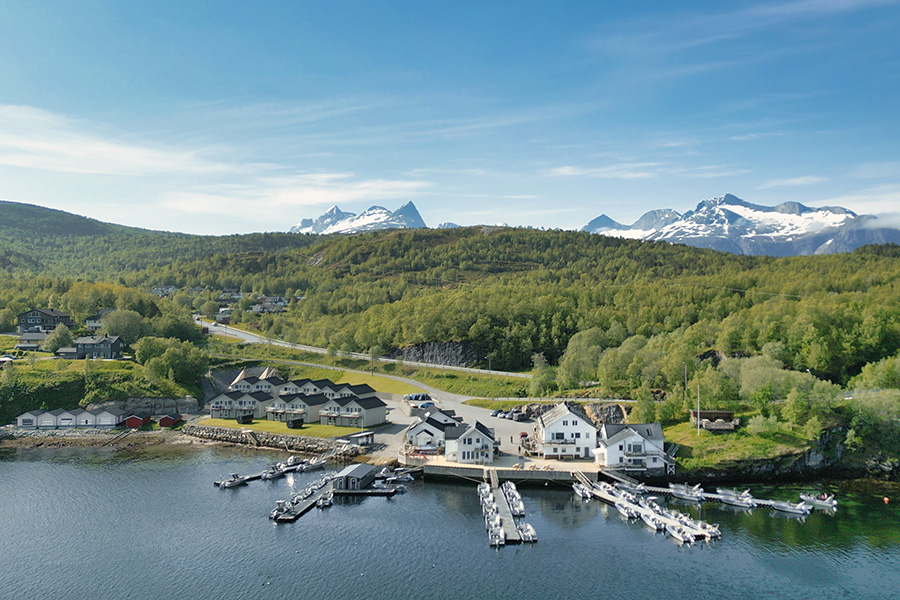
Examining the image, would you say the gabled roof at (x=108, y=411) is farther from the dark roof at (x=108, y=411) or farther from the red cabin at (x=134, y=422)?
the red cabin at (x=134, y=422)

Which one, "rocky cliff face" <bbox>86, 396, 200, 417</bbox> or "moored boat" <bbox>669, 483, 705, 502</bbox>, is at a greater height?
"moored boat" <bbox>669, 483, 705, 502</bbox>

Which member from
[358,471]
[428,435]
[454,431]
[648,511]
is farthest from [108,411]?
[648,511]

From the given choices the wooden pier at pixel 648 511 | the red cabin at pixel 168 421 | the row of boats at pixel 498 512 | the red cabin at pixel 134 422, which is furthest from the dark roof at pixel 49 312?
the wooden pier at pixel 648 511

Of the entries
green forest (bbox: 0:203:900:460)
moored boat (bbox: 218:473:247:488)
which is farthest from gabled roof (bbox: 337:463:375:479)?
green forest (bbox: 0:203:900:460)

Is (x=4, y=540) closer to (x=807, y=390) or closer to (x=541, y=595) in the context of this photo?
(x=541, y=595)

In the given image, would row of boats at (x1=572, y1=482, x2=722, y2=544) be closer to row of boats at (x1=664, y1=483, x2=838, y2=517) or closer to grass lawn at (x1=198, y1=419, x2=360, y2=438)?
row of boats at (x1=664, y1=483, x2=838, y2=517)
